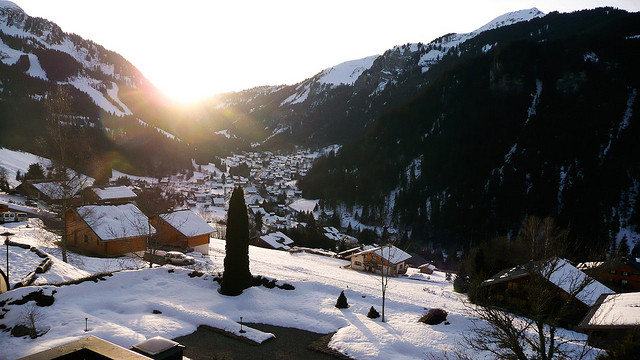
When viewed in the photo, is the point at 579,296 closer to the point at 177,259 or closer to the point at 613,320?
the point at 613,320

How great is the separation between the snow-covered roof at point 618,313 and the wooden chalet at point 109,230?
35.6 m

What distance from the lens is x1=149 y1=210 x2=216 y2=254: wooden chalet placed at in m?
42.9

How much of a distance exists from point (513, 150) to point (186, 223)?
12859cm

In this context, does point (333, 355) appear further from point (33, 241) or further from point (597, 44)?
point (597, 44)

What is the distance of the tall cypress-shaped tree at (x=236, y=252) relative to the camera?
21.1 metres

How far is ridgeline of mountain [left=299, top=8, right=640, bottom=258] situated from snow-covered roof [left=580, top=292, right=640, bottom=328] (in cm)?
8337

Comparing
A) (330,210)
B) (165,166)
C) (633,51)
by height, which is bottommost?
(330,210)

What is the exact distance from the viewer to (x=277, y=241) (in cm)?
7175

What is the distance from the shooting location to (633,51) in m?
130

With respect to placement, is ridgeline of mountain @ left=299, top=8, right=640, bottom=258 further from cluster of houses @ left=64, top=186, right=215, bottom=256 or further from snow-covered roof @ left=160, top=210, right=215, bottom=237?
cluster of houses @ left=64, top=186, right=215, bottom=256

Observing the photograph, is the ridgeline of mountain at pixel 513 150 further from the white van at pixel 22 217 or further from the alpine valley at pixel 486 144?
the white van at pixel 22 217

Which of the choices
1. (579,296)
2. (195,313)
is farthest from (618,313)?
(195,313)

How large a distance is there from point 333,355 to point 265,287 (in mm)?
8693

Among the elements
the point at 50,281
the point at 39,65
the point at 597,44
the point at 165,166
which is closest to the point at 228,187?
the point at 165,166
